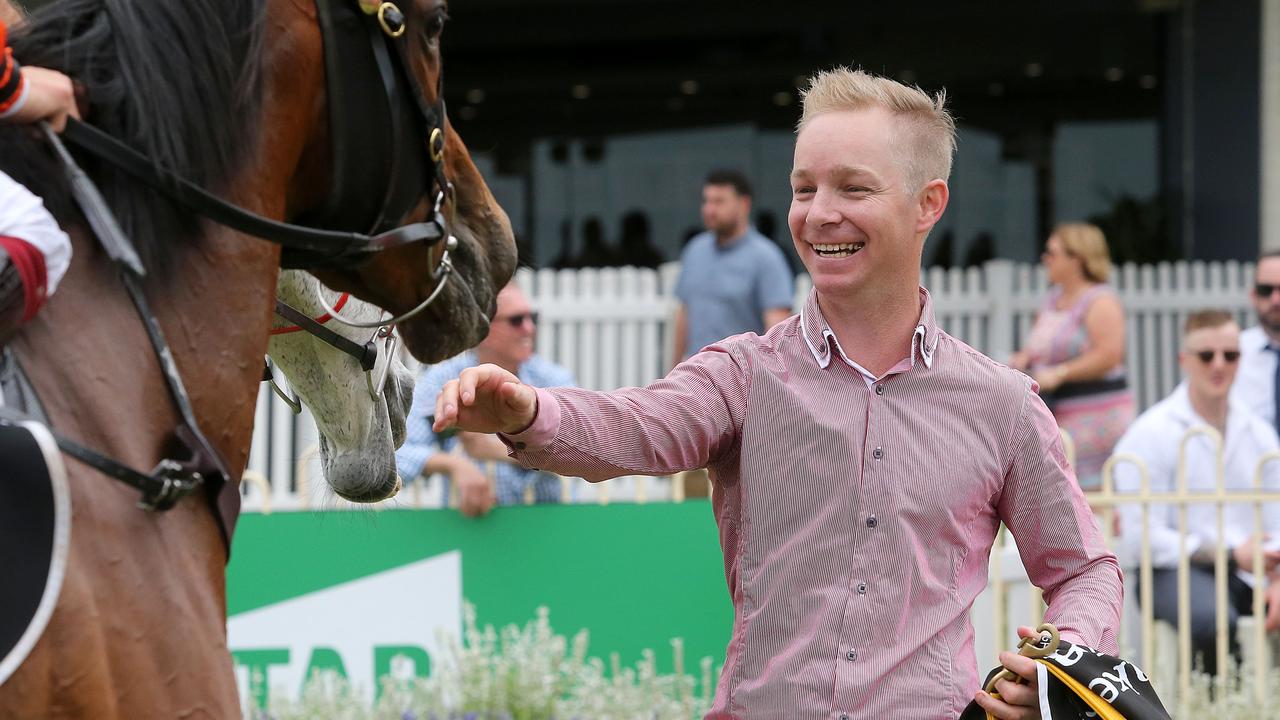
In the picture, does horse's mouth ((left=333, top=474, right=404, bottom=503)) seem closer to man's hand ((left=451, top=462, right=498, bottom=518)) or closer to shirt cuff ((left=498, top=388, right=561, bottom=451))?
shirt cuff ((left=498, top=388, right=561, bottom=451))

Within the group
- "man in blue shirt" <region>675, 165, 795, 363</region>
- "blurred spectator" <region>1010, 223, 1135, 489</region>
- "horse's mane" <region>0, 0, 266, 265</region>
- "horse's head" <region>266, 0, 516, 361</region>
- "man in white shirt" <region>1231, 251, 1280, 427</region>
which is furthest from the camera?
"man in blue shirt" <region>675, 165, 795, 363</region>

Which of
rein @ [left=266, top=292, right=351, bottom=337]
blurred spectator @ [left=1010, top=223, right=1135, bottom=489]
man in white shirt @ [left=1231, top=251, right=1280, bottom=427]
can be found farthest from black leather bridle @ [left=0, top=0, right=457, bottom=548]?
man in white shirt @ [left=1231, top=251, right=1280, bottom=427]

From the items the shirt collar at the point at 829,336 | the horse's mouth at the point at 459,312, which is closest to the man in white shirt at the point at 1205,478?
the shirt collar at the point at 829,336

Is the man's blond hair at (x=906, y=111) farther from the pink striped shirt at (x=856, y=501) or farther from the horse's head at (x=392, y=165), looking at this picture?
the horse's head at (x=392, y=165)

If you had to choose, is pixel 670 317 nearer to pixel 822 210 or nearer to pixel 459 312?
pixel 459 312

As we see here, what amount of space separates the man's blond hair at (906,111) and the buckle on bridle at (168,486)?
107 cm

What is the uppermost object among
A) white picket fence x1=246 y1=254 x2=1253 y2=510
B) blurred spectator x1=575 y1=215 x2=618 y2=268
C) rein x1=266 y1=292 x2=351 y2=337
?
blurred spectator x1=575 y1=215 x2=618 y2=268

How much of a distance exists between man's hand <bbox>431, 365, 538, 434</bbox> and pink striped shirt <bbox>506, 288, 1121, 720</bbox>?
58mm

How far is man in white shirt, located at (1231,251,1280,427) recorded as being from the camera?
6484 millimetres

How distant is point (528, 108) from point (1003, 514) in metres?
11.3

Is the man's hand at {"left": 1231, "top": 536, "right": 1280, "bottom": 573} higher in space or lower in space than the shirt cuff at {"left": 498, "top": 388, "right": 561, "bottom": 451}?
lower

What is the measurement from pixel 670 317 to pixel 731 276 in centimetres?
128

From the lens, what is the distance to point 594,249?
1278cm

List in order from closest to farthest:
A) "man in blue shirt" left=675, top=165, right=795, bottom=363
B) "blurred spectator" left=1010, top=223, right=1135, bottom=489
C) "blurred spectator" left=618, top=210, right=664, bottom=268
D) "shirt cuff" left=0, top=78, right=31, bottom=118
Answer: "shirt cuff" left=0, top=78, right=31, bottom=118 → "blurred spectator" left=1010, top=223, right=1135, bottom=489 → "man in blue shirt" left=675, top=165, right=795, bottom=363 → "blurred spectator" left=618, top=210, right=664, bottom=268
